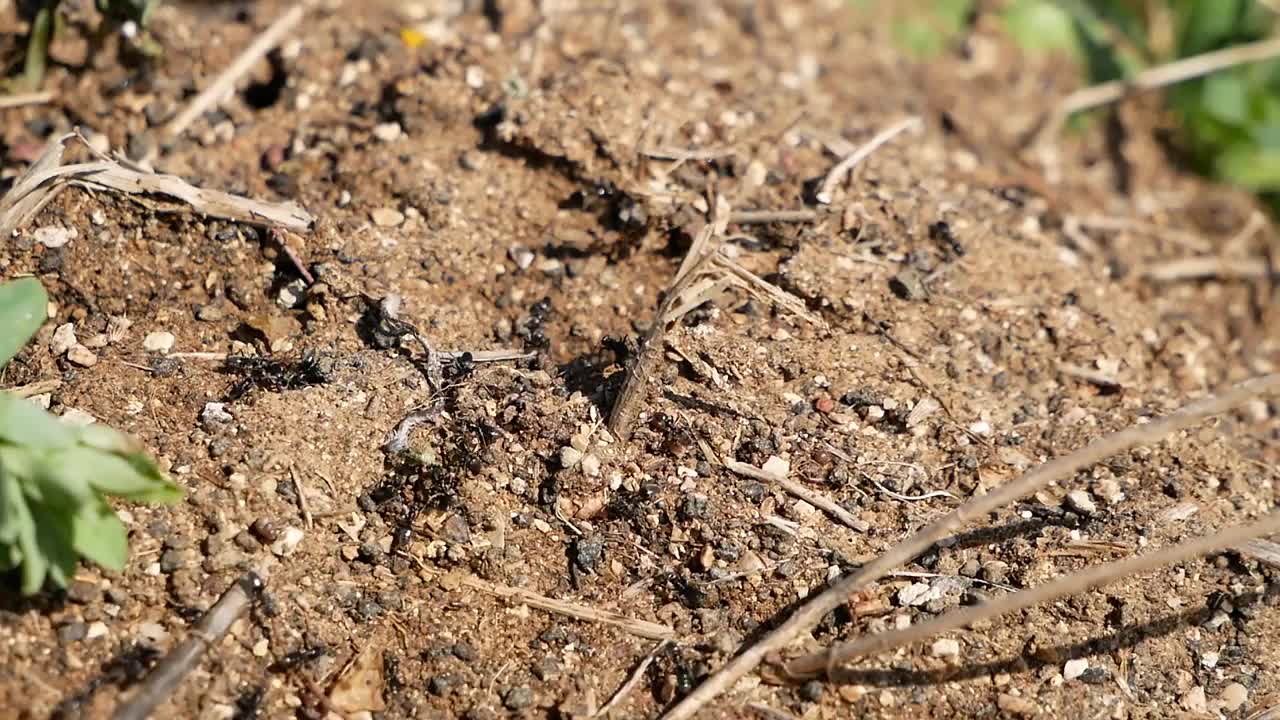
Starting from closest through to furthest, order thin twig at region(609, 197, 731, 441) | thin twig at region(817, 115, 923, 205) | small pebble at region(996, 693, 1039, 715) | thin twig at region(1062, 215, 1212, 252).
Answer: small pebble at region(996, 693, 1039, 715) → thin twig at region(609, 197, 731, 441) → thin twig at region(817, 115, 923, 205) → thin twig at region(1062, 215, 1212, 252)

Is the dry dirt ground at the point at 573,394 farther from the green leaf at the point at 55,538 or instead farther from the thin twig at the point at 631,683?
the green leaf at the point at 55,538

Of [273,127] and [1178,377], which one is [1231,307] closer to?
[1178,377]

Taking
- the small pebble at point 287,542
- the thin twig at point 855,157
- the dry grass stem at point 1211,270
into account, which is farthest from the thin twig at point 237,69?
the dry grass stem at point 1211,270

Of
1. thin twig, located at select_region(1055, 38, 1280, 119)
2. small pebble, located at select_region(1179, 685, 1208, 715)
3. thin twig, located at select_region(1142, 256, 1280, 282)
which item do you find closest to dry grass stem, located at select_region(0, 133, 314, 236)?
small pebble, located at select_region(1179, 685, 1208, 715)

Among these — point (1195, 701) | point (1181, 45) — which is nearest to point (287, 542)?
point (1195, 701)

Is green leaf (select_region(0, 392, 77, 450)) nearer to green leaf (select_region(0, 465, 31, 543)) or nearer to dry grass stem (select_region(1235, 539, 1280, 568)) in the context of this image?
green leaf (select_region(0, 465, 31, 543))

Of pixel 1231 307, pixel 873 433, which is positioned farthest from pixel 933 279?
pixel 1231 307

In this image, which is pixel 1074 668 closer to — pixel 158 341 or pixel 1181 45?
pixel 158 341
